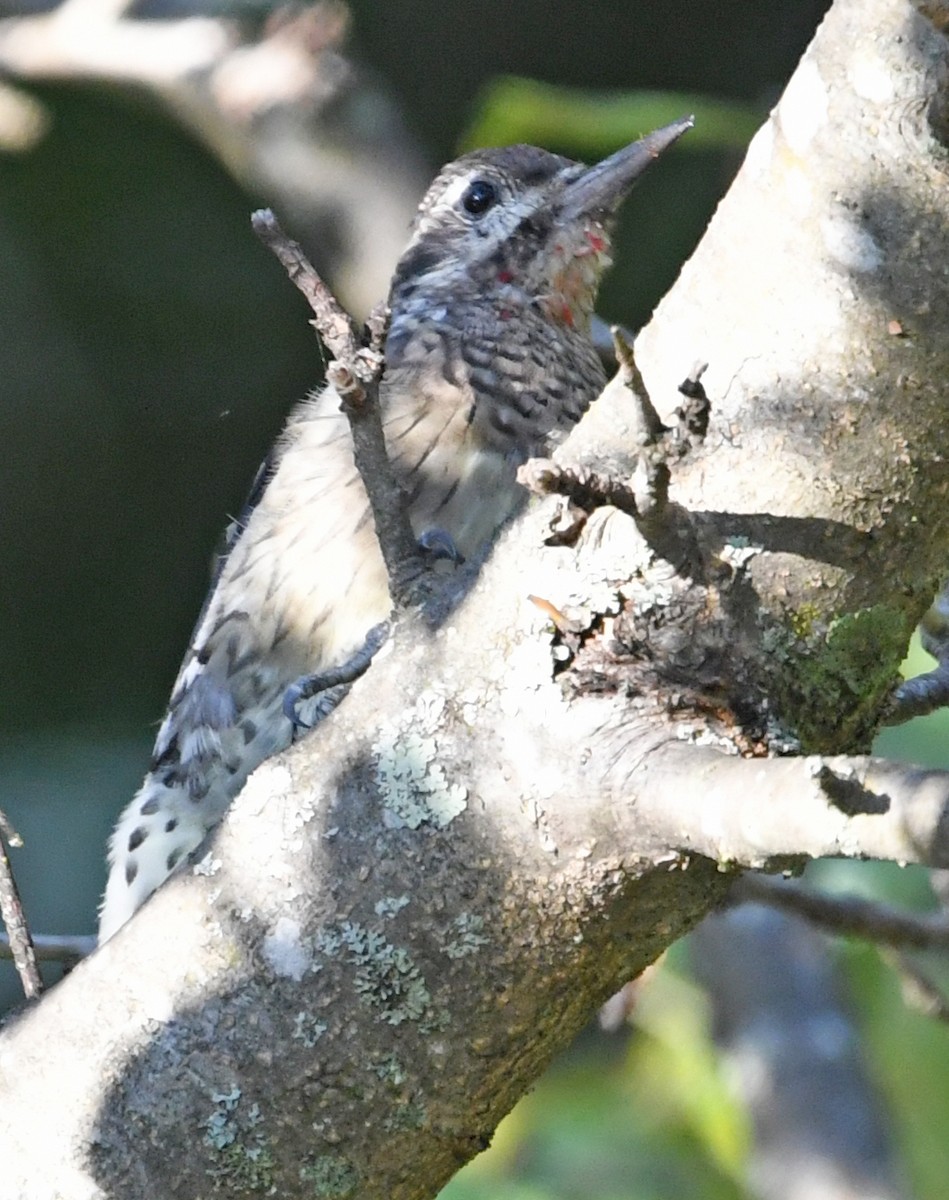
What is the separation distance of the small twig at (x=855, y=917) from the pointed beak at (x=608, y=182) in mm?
1303

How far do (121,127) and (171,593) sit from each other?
139 centimetres

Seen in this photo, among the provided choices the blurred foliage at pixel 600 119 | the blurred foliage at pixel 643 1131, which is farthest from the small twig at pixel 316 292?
the blurred foliage at pixel 600 119

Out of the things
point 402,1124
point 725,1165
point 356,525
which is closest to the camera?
point 402,1124

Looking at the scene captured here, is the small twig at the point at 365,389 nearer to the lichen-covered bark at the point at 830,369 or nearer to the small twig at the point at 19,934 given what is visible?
the lichen-covered bark at the point at 830,369

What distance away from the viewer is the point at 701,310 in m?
1.76

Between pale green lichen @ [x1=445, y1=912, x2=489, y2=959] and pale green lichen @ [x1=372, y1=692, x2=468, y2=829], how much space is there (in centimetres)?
9

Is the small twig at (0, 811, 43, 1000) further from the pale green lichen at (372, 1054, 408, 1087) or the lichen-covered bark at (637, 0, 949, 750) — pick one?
the lichen-covered bark at (637, 0, 949, 750)

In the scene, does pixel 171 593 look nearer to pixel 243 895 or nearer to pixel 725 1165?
pixel 725 1165

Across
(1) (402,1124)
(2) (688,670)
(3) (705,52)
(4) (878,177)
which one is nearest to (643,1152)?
(1) (402,1124)

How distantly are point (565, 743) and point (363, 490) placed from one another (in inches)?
47.3

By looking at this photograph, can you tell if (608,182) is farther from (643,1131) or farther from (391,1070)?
(391,1070)

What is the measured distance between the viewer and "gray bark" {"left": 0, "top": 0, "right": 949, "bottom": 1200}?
168 cm

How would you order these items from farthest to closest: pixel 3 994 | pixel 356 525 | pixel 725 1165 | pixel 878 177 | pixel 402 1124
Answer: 1. pixel 3 994
2. pixel 725 1165
3. pixel 356 525
4. pixel 402 1124
5. pixel 878 177

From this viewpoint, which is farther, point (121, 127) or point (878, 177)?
point (121, 127)
